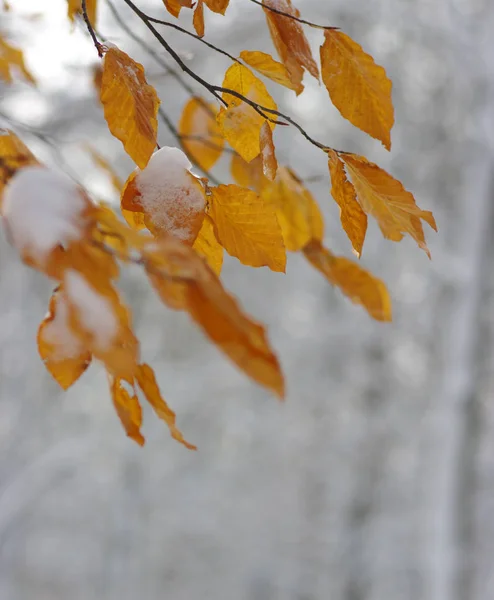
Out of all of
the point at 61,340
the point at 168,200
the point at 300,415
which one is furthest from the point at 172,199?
the point at 300,415

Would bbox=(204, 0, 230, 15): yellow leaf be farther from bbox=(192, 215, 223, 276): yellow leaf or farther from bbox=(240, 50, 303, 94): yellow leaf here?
bbox=(192, 215, 223, 276): yellow leaf

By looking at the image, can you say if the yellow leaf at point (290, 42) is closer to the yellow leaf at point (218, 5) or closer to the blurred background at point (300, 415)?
the yellow leaf at point (218, 5)

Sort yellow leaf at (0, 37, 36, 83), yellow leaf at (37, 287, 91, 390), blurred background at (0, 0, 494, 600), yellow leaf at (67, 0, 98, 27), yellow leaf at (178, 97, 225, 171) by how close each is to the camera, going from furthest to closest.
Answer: blurred background at (0, 0, 494, 600) < yellow leaf at (0, 37, 36, 83) < yellow leaf at (178, 97, 225, 171) < yellow leaf at (67, 0, 98, 27) < yellow leaf at (37, 287, 91, 390)

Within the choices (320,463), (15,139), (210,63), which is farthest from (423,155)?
(15,139)

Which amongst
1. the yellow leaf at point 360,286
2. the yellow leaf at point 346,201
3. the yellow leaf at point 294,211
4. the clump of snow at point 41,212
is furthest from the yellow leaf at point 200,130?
the clump of snow at point 41,212

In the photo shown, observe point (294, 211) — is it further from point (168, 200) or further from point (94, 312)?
point (94, 312)

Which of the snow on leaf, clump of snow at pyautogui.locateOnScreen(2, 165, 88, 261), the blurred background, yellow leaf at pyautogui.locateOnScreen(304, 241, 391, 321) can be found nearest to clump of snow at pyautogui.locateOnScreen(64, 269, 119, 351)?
clump of snow at pyautogui.locateOnScreen(2, 165, 88, 261)
